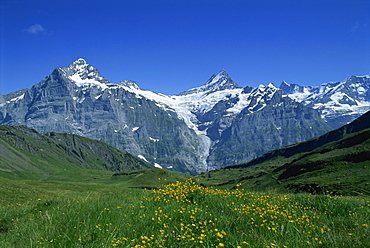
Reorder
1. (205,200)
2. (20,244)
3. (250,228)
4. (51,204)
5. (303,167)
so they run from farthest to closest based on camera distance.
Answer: (303,167) < (51,204) < (205,200) < (250,228) < (20,244)

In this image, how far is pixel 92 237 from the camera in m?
8.22

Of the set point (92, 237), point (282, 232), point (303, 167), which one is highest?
point (92, 237)

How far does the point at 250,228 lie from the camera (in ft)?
31.9

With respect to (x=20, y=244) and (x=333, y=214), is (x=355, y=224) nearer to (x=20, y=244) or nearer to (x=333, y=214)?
(x=333, y=214)

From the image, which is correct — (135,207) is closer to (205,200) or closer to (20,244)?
(205,200)

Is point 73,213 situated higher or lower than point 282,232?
higher

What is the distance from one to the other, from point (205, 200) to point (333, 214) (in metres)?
5.40

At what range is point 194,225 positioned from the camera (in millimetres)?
8625

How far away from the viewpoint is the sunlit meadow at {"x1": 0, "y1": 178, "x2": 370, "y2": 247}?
26.3 ft

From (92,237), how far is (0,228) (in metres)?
6.03

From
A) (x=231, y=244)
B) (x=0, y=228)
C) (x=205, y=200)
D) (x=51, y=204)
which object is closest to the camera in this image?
(x=231, y=244)

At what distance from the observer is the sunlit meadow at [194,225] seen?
8031 millimetres

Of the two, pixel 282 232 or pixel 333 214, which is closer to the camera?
pixel 282 232

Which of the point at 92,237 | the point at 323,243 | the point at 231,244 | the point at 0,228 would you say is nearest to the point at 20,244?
the point at 92,237
